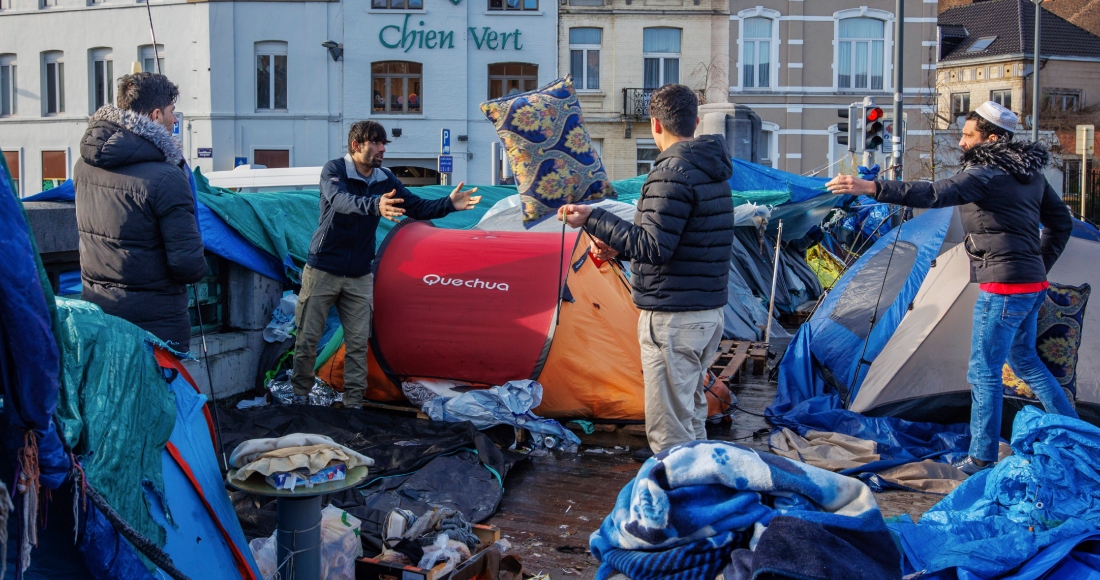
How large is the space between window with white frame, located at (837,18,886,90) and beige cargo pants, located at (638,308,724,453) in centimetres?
2498

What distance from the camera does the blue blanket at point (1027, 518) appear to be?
2.89 m

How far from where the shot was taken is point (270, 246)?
250 inches

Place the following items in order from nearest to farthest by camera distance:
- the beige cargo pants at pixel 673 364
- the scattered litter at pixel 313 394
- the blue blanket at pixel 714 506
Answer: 1. the blue blanket at pixel 714 506
2. the beige cargo pants at pixel 673 364
3. the scattered litter at pixel 313 394

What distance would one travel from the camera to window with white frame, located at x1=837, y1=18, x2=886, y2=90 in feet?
89.8

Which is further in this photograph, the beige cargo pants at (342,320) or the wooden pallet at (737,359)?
the wooden pallet at (737,359)

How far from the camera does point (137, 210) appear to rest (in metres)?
3.85

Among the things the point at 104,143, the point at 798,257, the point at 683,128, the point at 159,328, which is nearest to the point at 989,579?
the point at 683,128

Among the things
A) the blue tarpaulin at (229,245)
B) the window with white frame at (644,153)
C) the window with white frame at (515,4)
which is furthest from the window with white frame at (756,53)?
the blue tarpaulin at (229,245)

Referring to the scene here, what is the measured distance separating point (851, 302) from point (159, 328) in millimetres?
4630

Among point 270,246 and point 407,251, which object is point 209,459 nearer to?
point 407,251

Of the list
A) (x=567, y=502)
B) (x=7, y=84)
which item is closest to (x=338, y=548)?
(x=567, y=502)

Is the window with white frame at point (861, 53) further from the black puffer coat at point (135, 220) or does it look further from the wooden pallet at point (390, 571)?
→ the wooden pallet at point (390, 571)

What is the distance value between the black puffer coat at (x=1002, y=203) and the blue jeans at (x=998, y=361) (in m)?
0.13

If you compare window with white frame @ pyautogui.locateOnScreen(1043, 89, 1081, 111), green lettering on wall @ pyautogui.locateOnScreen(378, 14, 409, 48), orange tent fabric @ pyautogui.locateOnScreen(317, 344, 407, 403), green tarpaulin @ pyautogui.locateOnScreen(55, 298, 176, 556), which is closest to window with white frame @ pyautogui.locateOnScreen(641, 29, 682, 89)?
green lettering on wall @ pyautogui.locateOnScreen(378, 14, 409, 48)
